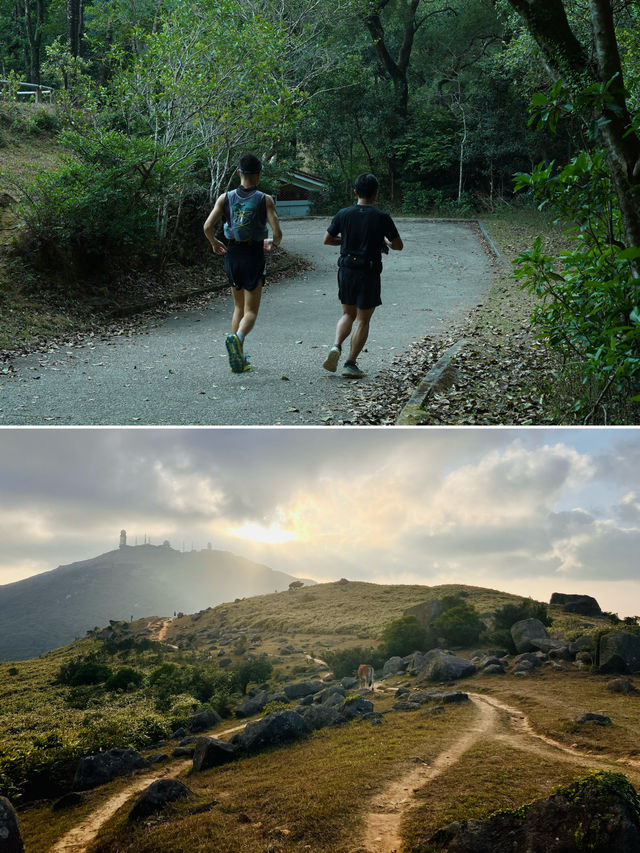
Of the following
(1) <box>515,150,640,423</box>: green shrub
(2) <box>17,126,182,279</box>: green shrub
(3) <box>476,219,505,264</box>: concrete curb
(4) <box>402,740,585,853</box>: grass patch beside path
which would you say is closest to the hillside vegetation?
(4) <box>402,740,585,853</box>: grass patch beside path

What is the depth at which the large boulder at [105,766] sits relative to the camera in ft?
8.40

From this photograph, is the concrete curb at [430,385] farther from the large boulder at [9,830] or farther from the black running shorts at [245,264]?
the large boulder at [9,830]

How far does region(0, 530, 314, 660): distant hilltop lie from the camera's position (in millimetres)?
3143

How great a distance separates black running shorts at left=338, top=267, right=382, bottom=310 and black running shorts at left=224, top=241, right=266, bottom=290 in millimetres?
645

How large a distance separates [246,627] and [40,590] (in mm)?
939

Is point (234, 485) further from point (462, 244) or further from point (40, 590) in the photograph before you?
point (462, 244)

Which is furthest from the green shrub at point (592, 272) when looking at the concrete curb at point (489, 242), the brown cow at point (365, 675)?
the concrete curb at point (489, 242)

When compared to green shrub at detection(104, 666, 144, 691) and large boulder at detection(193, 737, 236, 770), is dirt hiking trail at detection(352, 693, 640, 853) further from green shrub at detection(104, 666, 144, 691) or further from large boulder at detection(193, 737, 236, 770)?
green shrub at detection(104, 666, 144, 691)

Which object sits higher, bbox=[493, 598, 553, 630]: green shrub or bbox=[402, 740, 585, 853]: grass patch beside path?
bbox=[493, 598, 553, 630]: green shrub

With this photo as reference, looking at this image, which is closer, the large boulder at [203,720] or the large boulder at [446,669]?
the large boulder at [203,720]

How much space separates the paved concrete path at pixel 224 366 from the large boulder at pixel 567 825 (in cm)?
326

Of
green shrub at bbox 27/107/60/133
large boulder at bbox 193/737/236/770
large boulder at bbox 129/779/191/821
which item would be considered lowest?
large boulder at bbox 129/779/191/821

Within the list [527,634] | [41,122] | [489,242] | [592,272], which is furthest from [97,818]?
[489,242]

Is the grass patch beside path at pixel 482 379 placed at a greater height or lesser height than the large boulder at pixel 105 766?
greater
